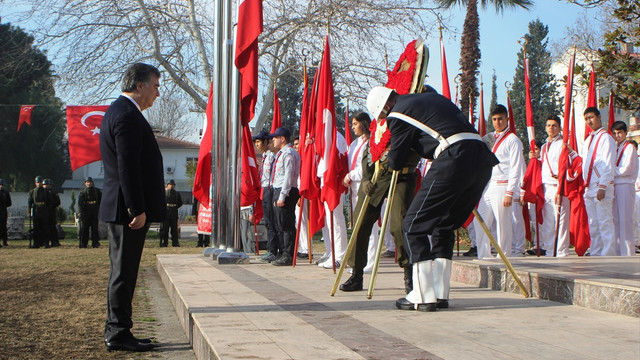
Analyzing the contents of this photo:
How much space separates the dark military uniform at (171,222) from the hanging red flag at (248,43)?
10168 mm

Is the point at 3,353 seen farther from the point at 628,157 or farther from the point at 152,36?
the point at 152,36

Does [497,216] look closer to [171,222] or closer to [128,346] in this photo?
[128,346]

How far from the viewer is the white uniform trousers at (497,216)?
8.65 metres

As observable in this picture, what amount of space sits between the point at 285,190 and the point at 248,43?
7.04 ft

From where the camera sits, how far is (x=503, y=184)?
886cm

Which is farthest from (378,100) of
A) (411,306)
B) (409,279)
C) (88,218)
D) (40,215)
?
(40,215)

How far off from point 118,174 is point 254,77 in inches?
208

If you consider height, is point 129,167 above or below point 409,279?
above

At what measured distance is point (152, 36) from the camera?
22375 millimetres

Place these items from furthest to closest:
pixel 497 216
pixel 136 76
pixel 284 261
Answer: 1. pixel 284 261
2. pixel 497 216
3. pixel 136 76

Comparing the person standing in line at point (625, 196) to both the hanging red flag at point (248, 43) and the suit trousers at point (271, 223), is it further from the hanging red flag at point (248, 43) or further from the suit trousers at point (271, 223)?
the hanging red flag at point (248, 43)

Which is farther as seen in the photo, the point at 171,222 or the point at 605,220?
the point at 171,222

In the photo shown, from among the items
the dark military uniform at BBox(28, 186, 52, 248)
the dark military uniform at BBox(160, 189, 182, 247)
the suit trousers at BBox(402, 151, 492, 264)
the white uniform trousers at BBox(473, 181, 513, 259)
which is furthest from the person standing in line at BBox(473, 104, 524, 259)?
the dark military uniform at BBox(28, 186, 52, 248)

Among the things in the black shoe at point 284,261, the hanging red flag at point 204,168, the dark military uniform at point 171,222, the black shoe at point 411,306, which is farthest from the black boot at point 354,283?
the dark military uniform at point 171,222
